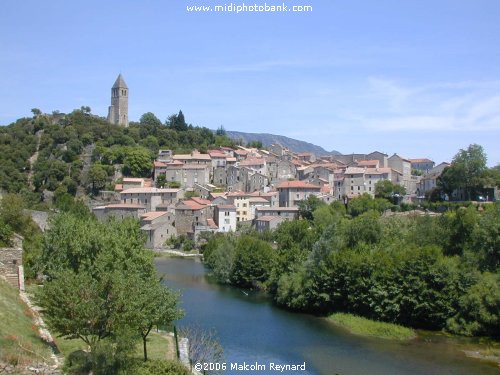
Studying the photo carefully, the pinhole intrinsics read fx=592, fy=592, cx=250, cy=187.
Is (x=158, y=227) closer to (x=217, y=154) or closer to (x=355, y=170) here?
(x=217, y=154)

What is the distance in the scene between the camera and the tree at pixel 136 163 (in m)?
82.7

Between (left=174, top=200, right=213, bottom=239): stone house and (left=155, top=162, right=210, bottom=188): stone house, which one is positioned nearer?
(left=174, top=200, right=213, bottom=239): stone house

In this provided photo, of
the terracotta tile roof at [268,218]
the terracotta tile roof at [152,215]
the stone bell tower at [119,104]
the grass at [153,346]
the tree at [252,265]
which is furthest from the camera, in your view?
the stone bell tower at [119,104]

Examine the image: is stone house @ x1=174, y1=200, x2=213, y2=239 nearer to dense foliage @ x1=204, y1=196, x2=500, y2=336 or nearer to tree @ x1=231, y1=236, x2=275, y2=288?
tree @ x1=231, y1=236, x2=275, y2=288

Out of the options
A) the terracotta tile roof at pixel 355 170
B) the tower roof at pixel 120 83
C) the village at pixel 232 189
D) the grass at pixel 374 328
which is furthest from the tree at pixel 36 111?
the grass at pixel 374 328

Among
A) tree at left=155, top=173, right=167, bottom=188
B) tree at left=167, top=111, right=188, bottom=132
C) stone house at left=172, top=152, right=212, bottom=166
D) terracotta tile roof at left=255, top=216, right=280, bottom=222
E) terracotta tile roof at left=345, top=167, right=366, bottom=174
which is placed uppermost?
tree at left=167, top=111, right=188, bottom=132

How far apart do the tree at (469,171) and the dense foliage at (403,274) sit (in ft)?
81.0

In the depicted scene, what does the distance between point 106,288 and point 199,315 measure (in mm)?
17412

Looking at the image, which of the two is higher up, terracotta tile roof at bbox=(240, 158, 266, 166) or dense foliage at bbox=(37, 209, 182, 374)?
terracotta tile roof at bbox=(240, 158, 266, 166)

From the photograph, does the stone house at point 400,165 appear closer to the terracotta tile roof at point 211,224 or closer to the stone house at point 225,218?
the stone house at point 225,218

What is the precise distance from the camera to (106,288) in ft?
48.6

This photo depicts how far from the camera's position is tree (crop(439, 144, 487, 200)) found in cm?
6357

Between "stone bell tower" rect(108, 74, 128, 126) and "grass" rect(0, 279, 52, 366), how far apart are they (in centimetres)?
9353

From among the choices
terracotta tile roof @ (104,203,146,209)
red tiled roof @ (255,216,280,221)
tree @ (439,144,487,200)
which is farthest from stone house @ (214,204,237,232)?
tree @ (439,144,487,200)
